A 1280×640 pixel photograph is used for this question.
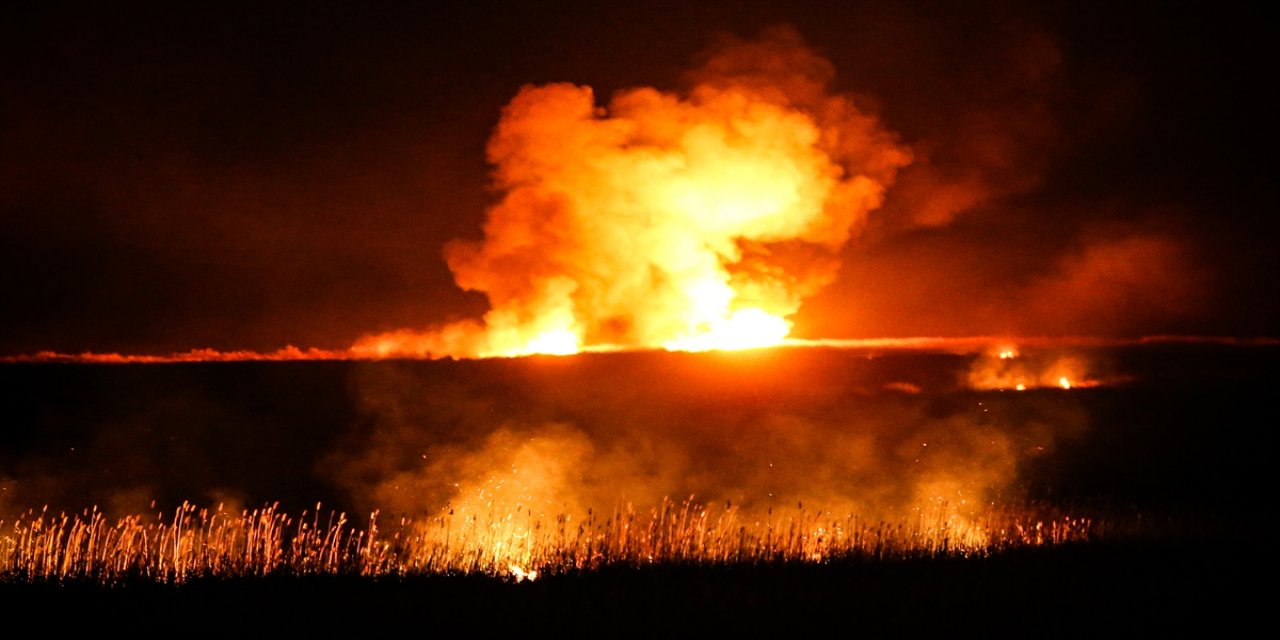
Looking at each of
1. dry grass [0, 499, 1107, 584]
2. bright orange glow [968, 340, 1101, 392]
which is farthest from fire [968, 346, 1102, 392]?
dry grass [0, 499, 1107, 584]

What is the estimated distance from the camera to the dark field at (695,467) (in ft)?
35.4

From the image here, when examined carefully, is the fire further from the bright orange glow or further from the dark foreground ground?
the dark foreground ground

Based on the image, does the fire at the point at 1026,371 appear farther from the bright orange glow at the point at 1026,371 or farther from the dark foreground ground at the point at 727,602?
the dark foreground ground at the point at 727,602

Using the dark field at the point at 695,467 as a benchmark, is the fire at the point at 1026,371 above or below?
above

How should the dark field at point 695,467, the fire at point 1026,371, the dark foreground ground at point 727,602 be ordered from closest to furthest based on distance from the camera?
1. the dark foreground ground at point 727,602
2. the dark field at point 695,467
3. the fire at point 1026,371

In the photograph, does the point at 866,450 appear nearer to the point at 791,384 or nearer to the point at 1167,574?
the point at 791,384

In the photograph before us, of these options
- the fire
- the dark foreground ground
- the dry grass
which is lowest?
the dark foreground ground

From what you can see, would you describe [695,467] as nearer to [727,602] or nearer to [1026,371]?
[727,602]

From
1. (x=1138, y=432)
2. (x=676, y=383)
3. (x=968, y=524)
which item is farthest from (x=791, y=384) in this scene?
(x=968, y=524)

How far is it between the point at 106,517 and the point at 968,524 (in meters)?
16.5

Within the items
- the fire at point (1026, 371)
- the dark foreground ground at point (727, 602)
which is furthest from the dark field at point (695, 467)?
the fire at point (1026, 371)

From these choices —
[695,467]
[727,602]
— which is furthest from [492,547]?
[695,467]

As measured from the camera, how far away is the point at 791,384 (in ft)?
96.4

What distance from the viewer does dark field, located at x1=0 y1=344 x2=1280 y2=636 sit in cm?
1079
